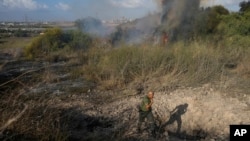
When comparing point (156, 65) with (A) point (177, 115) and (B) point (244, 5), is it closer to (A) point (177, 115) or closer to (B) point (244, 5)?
(A) point (177, 115)

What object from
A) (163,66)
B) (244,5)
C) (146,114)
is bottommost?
(146,114)

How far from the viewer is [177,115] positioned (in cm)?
1224

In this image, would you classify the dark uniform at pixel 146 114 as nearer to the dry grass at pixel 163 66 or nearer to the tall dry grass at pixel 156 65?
the dry grass at pixel 163 66

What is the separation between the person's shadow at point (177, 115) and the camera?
1194cm

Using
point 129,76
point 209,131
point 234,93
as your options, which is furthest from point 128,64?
point 209,131

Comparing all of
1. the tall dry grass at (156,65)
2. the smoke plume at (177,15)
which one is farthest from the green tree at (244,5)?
the tall dry grass at (156,65)

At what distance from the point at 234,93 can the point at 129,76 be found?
4.33 m

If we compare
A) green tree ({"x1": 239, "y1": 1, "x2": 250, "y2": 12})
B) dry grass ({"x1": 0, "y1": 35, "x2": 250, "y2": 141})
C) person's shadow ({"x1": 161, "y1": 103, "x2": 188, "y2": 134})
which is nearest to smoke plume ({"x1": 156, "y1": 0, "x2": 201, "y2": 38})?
dry grass ({"x1": 0, "y1": 35, "x2": 250, "y2": 141})

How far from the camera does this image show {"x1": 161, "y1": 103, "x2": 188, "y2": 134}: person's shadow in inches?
470

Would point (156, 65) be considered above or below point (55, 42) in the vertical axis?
below

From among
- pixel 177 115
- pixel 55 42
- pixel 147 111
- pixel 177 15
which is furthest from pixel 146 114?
pixel 55 42

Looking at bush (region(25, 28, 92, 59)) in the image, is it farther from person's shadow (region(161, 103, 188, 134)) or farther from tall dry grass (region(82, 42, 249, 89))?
person's shadow (region(161, 103, 188, 134))

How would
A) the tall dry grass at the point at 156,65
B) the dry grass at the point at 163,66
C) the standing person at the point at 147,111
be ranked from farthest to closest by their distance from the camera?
the tall dry grass at the point at 156,65
the dry grass at the point at 163,66
the standing person at the point at 147,111

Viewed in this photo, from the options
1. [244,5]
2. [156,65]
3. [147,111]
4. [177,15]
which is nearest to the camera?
[147,111]
